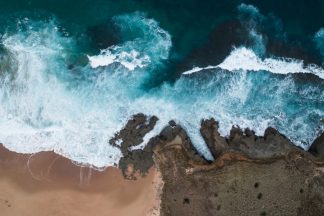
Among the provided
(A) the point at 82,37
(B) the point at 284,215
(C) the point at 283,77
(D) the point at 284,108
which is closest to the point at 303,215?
(B) the point at 284,215

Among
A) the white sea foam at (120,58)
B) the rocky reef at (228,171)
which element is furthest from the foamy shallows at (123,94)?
the rocky reef at (228,171)

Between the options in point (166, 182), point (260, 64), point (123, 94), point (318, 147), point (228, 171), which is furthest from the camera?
point (260, 64)

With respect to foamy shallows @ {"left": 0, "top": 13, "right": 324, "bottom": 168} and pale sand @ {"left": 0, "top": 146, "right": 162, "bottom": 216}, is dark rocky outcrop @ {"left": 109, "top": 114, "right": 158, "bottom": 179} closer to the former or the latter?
foamy shallows @ {"left": 0, "top": 13, "right": 324, "bottom": 168}

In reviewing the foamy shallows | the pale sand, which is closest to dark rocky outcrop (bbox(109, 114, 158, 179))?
the foamy shallows

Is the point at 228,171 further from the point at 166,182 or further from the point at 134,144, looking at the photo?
the point at 134,144

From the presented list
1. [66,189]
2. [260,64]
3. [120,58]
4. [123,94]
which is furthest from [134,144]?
[260,64]

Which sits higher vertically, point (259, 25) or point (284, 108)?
point (259, 25)

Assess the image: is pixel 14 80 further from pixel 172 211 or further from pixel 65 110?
→ pixel 172 211
